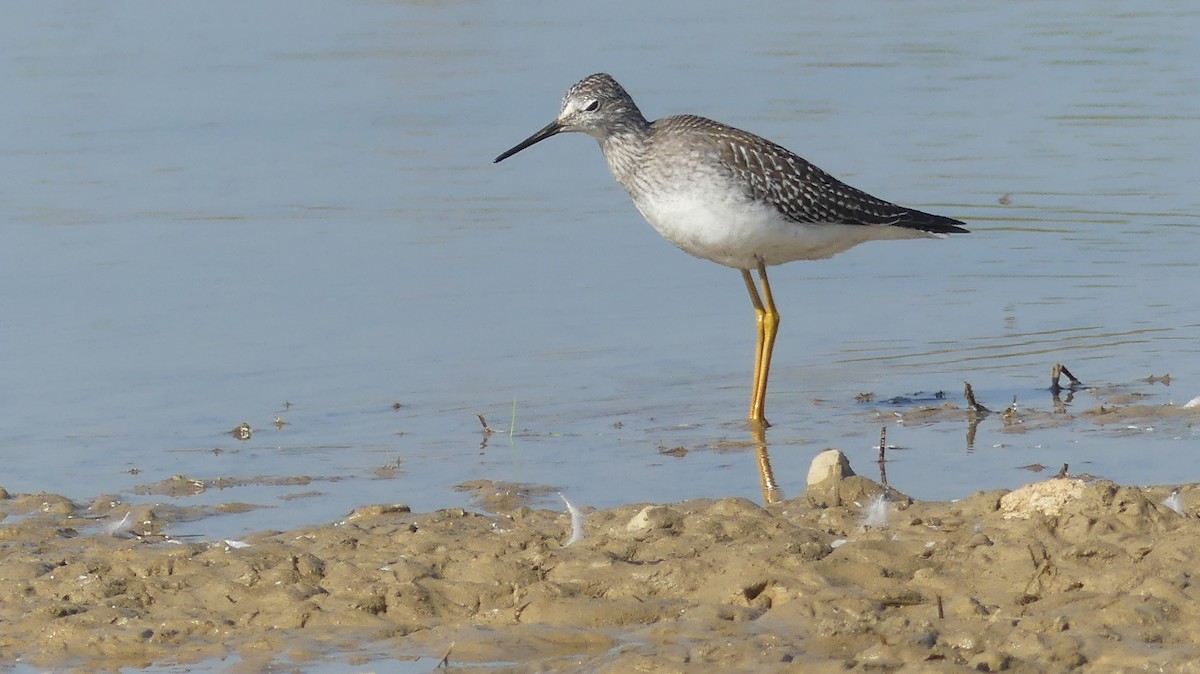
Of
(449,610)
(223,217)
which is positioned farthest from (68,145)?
(449,610)

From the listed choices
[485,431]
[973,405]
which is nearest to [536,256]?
[485,431]

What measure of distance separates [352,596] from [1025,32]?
555 inches

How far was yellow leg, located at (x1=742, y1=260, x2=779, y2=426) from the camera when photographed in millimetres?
9070

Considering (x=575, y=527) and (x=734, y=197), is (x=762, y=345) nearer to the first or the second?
(x=734, y=197)

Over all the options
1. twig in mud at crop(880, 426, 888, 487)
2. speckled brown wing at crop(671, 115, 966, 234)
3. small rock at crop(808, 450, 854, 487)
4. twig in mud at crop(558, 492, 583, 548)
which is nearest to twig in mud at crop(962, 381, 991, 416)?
twig in mud at crop(880, 426, 888, 487)

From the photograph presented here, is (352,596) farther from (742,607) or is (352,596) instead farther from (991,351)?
(991,351)

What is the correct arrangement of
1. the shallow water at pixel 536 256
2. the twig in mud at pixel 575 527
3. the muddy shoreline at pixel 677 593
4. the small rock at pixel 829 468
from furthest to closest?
the shallow water at pixel 536 256 < the small rock at pixel 829 468 < the twig in mud at pixel 575 527 < the muddy shoreline at pixel 677 593

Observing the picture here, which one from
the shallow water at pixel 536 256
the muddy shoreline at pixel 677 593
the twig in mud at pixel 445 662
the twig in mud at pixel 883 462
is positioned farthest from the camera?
the shallow water at pixel 536 256

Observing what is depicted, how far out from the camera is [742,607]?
5.60 m

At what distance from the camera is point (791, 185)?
937cm

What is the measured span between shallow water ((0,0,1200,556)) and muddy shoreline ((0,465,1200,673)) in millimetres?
1064

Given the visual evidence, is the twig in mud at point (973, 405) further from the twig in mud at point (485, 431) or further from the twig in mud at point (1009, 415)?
the twig in mud at point (485, 431)

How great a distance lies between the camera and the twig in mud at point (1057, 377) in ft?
29.6

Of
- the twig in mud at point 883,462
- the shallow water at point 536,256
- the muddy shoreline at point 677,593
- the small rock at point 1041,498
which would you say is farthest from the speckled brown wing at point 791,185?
the small rock at point 1041,498
